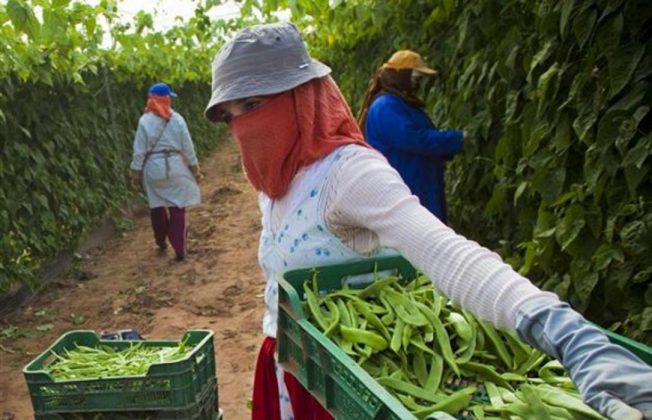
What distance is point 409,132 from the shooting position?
462cm

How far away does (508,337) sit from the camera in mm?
1891

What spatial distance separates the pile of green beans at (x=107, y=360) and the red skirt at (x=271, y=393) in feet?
3.21

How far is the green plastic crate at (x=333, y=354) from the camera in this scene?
1.55m

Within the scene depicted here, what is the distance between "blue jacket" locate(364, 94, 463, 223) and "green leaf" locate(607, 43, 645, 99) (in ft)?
6.44

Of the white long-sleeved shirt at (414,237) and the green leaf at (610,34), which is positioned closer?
the white long-sleeved shirt at (414,237)

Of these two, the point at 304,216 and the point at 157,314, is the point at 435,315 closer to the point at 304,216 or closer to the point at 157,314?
the point at 304,216

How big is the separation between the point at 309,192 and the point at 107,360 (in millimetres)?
1905

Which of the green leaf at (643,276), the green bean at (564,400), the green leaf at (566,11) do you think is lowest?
the green leaf at (643,276)

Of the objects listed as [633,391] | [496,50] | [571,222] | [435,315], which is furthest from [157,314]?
[633,391]

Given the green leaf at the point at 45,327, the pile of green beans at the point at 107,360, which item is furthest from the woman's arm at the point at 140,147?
the pile of green beans at the point at 107,360

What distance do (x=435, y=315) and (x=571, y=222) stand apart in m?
1.27

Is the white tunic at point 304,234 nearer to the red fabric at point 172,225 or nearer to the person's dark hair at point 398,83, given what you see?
the person's dark hair at point 398,83

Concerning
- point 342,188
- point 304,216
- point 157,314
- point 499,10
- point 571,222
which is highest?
point 499,10

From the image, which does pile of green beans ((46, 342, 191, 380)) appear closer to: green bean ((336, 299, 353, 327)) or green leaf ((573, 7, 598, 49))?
green bean ((336, 299, 353, 327))
